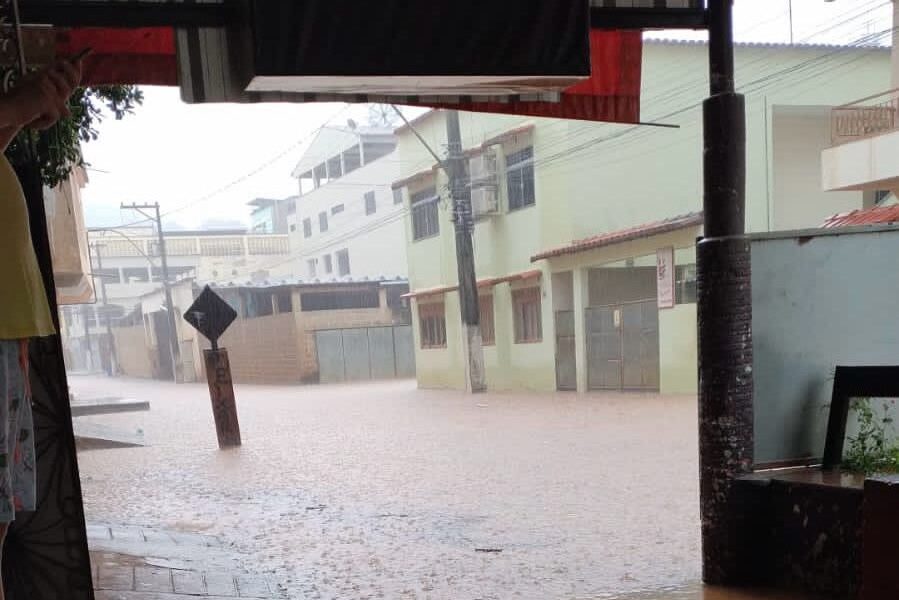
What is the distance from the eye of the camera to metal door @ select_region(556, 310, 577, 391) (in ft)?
52.1

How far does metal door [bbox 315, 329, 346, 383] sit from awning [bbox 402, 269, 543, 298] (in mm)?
4580

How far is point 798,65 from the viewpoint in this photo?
51.6ft

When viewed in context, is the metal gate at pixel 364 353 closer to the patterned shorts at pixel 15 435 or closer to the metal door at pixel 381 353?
the metal door at pixel 381 353

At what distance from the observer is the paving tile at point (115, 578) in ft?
11.1

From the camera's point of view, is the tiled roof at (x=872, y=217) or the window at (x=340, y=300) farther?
the window at (x=340, y=300)

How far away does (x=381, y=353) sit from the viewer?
83.4 ft

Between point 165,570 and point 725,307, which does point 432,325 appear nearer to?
point 165,570

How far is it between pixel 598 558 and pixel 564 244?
1204cm

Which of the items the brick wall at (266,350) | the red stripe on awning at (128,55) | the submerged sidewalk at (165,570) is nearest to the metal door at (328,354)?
the brick wall at (266,350)

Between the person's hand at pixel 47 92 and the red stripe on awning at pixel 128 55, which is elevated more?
the red stripe on awning at pixel 128 55

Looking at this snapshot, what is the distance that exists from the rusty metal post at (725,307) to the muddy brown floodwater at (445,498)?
0.44 m

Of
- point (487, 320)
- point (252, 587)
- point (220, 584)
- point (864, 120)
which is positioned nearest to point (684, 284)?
point (864, 120)

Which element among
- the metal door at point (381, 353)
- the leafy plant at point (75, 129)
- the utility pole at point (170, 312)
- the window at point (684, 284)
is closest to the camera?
the leafy plant at point (75, 129)

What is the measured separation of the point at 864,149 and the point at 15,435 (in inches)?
451
